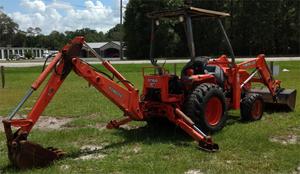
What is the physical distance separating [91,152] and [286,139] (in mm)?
3380

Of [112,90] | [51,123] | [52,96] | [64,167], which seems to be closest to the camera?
[64,167]

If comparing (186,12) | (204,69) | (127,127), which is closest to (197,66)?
(204,69)

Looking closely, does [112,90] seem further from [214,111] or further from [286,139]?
[286,139]

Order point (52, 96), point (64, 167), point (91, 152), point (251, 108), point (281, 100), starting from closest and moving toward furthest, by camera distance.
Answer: point (64, 167)
point (52, 96)
point (91, 152)
point (251, 108)
point (281, 100)

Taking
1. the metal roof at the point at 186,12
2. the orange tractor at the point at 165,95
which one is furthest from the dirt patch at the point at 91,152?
the metal roof at the point at 186,12

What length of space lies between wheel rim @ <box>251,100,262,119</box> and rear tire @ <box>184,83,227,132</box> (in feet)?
4.62

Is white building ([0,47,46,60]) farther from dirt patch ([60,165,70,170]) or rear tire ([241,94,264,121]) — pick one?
dirt patch ([60,165,70,170])

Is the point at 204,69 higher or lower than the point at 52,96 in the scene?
higher

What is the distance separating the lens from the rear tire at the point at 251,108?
9742 millimetres

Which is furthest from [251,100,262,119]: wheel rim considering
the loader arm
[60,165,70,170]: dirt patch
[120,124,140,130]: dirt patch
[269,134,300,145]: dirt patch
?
[60,165,70,170]: dirt patch

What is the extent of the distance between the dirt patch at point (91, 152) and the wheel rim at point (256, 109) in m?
3.62

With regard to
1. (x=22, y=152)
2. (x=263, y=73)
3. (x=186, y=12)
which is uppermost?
(x=186, y=12)

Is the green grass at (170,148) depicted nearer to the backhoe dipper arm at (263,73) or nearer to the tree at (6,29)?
the backhoe dipper arm at (263,73)

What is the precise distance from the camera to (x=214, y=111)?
28.4ft
